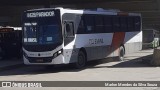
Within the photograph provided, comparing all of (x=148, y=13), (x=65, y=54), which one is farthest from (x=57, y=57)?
(x=148, y=13)

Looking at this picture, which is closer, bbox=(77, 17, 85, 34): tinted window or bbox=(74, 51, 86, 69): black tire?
bbox=(74, 51, 86, 69): black tire

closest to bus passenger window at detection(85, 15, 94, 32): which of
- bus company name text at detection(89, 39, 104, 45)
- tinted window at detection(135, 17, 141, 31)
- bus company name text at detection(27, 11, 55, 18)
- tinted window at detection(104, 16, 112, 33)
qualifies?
bus company name text at detection(89, 39, 104, 45)

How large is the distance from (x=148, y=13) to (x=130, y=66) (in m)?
32.7

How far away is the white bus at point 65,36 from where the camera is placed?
20734 mm

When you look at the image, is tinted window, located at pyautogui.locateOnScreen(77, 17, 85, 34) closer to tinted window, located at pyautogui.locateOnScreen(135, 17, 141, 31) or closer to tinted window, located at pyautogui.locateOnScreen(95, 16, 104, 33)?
tinted window, located at pyautogui.locateOnScreen(95, 16, 104, 33)

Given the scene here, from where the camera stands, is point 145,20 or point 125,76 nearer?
point 125,76

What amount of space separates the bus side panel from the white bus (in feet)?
8.16

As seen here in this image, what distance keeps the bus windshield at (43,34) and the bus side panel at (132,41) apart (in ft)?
24.3

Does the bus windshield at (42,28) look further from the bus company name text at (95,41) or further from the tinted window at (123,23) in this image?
the tinted window at (123,23)

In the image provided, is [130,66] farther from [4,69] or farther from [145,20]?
[145,20]

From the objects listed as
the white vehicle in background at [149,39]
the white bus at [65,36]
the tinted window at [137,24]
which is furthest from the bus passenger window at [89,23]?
the white vehicle in background at [149,39]

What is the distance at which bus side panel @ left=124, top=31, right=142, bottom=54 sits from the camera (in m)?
27.4

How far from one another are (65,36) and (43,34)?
1018 mm

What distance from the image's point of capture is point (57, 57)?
67.8 ft
